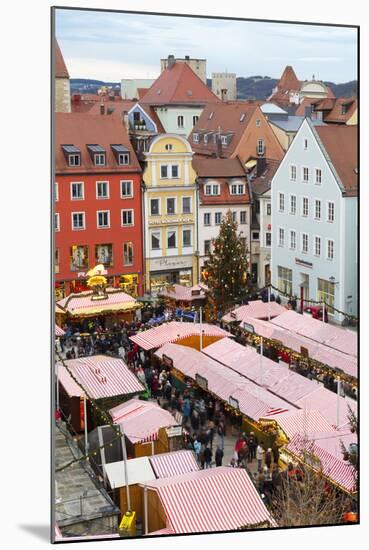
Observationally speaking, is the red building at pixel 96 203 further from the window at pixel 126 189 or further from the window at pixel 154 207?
the window at pixel 154 207

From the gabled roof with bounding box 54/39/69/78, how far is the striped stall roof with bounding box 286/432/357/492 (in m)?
4.86

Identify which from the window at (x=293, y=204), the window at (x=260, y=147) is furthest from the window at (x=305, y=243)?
the window at (x=260, y=147)

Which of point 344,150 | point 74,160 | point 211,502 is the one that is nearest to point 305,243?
point 344,150

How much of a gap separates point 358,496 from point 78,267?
152 inches

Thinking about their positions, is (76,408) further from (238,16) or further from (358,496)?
(238,16)

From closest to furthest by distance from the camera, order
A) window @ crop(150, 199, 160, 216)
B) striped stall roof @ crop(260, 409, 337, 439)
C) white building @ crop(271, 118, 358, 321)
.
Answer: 1. white building @ crop(271, 118, 358, 321)
2. window @ crop(150, 199, 160, 216)
3. striped stall roof @ crop(260, 409, 337, 439)

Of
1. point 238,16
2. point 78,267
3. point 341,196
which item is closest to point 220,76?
point 238,16

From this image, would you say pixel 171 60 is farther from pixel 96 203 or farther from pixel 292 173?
pixel 292 173

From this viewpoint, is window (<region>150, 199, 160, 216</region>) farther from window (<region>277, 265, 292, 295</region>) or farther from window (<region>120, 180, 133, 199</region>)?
window (<region>277, 265, 292, 295</region>)

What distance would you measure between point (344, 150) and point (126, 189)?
8.56 ft

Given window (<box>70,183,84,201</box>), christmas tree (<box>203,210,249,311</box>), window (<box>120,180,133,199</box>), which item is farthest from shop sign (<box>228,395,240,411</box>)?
window (<box>70,183,84,201</box>)

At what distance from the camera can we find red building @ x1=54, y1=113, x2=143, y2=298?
10.9 meters

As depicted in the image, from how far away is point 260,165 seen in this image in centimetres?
1290

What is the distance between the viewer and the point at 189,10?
1023 centimetres
